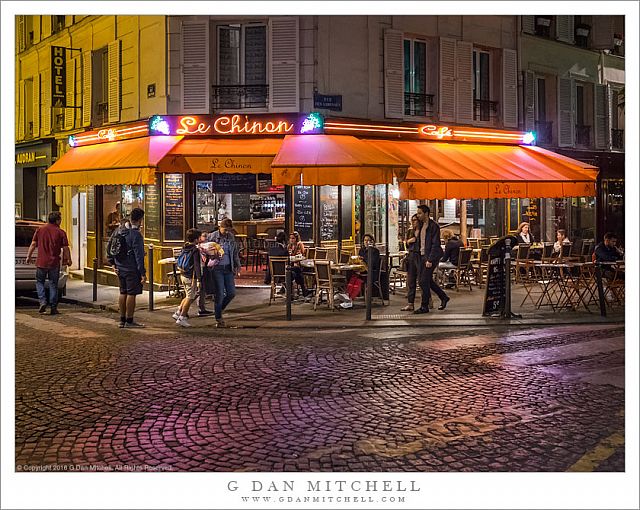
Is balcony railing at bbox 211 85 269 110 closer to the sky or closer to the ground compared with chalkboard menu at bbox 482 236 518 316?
closer to the sky

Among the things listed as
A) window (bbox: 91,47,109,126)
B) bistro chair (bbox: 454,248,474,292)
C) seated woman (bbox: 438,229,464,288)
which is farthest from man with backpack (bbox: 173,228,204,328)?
window (bbox: 91,47,109,126)

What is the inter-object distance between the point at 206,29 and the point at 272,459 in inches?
482

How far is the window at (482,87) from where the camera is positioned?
1908 cm

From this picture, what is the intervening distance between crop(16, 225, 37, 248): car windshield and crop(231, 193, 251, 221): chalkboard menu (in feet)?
18.9

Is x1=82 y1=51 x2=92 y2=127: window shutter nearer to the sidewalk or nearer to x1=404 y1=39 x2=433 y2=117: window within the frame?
the sidewalk

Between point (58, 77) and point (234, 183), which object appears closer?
point (234, 183)

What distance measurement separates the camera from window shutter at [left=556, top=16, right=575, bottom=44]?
21125mm

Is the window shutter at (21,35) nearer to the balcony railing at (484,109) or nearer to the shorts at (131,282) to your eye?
the balcony railing at (484,109)

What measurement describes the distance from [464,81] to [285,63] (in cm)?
460

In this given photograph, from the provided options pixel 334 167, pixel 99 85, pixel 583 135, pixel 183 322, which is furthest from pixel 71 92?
pixel 583 135

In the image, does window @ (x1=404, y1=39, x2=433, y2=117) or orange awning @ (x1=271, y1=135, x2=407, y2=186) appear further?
window @ (x1=404, y1=39, x2=433, y2=117)

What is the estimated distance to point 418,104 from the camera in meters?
17.9

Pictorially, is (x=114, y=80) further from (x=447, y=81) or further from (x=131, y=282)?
(x=131, y=282)

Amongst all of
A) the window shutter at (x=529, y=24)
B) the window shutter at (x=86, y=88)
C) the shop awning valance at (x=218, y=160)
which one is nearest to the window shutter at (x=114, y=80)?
the window shutter at (x=86, y=88)
